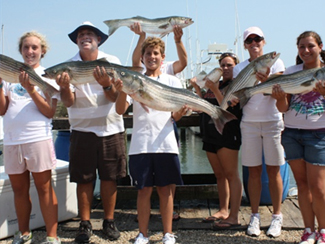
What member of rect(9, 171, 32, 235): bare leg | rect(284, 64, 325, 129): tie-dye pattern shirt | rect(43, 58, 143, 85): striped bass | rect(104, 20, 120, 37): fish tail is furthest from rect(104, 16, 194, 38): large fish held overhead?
rect(9, 171, 32, 235): bare leg

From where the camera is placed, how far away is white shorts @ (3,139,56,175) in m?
4.30

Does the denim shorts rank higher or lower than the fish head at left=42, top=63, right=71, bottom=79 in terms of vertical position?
lower

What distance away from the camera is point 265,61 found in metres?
4.33

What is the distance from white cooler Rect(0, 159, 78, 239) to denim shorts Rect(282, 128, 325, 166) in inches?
130

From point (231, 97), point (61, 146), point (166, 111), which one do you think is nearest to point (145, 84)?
point (166, 111)

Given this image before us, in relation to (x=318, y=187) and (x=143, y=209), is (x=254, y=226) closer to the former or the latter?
(x=318, y=187)

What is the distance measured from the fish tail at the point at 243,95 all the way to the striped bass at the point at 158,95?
1.10 feet

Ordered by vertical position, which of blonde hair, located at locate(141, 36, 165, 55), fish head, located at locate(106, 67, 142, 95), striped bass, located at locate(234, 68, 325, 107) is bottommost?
striped bass, located at locate(234, 68, 325, 107)

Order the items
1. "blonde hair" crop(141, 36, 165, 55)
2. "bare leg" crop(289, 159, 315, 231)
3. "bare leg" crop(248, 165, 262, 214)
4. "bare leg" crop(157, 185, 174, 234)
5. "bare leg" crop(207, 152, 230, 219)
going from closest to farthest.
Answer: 1. "bare leg" crop(289, 159, 315, 231)
2. "bare leg" crop(157, 185, 174, 234)
3. "blonde hair" crop(141, 36, 165, 55)
4. "bare leg" crop(248, 165, 262, 214)
5. "bare leg" crop(207, 152, 230, 219)

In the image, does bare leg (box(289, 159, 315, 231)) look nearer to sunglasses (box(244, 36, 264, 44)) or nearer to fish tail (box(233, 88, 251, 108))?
fish tail (box(233, 88, 251, 108))

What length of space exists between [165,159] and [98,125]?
42.5 inches

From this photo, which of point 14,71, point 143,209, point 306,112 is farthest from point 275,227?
point 14,71

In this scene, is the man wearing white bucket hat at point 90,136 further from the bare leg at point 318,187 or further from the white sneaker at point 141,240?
the bare leg at point 318,187

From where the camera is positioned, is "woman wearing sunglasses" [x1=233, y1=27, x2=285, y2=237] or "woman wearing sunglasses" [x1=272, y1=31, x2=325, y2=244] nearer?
"woman wearing sunglasses" [x1=272, y1=31, x2=325, y2=244]
